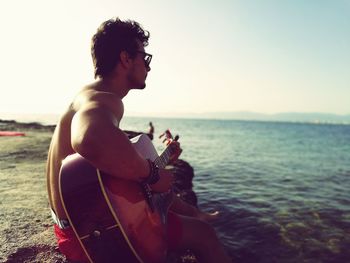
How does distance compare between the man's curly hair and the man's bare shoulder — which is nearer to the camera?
the man's bare shoulder

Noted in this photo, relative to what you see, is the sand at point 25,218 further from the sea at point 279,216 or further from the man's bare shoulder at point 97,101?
the sea at point 279,216

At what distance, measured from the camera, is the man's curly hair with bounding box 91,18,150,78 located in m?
2.70

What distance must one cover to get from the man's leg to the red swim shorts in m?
0.04

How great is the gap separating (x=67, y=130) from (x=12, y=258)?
2115mm

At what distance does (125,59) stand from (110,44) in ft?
0.59

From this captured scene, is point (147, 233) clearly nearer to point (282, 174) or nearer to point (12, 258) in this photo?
point (12, 258)

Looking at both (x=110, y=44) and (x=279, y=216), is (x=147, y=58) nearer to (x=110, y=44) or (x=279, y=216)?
(x=110, y=44)

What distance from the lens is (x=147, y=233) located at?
2.39 meters

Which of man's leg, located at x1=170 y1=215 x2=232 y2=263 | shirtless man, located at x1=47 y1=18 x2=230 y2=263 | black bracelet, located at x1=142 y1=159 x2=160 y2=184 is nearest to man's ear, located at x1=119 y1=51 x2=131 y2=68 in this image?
shirtless man, located at x1=47 y1=18 x2=230 y2=263

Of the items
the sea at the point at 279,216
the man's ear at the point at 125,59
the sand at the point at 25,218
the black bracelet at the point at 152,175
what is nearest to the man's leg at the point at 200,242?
the black bracelet at the point at 152,175

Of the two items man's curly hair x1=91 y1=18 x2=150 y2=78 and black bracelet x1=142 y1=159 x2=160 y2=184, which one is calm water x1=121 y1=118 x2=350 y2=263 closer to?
black bracelet x1=142 y1=159 x2=160 y2=184

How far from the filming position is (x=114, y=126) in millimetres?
2055

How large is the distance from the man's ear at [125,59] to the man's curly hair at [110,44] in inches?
1.0

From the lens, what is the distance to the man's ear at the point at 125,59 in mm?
2732
